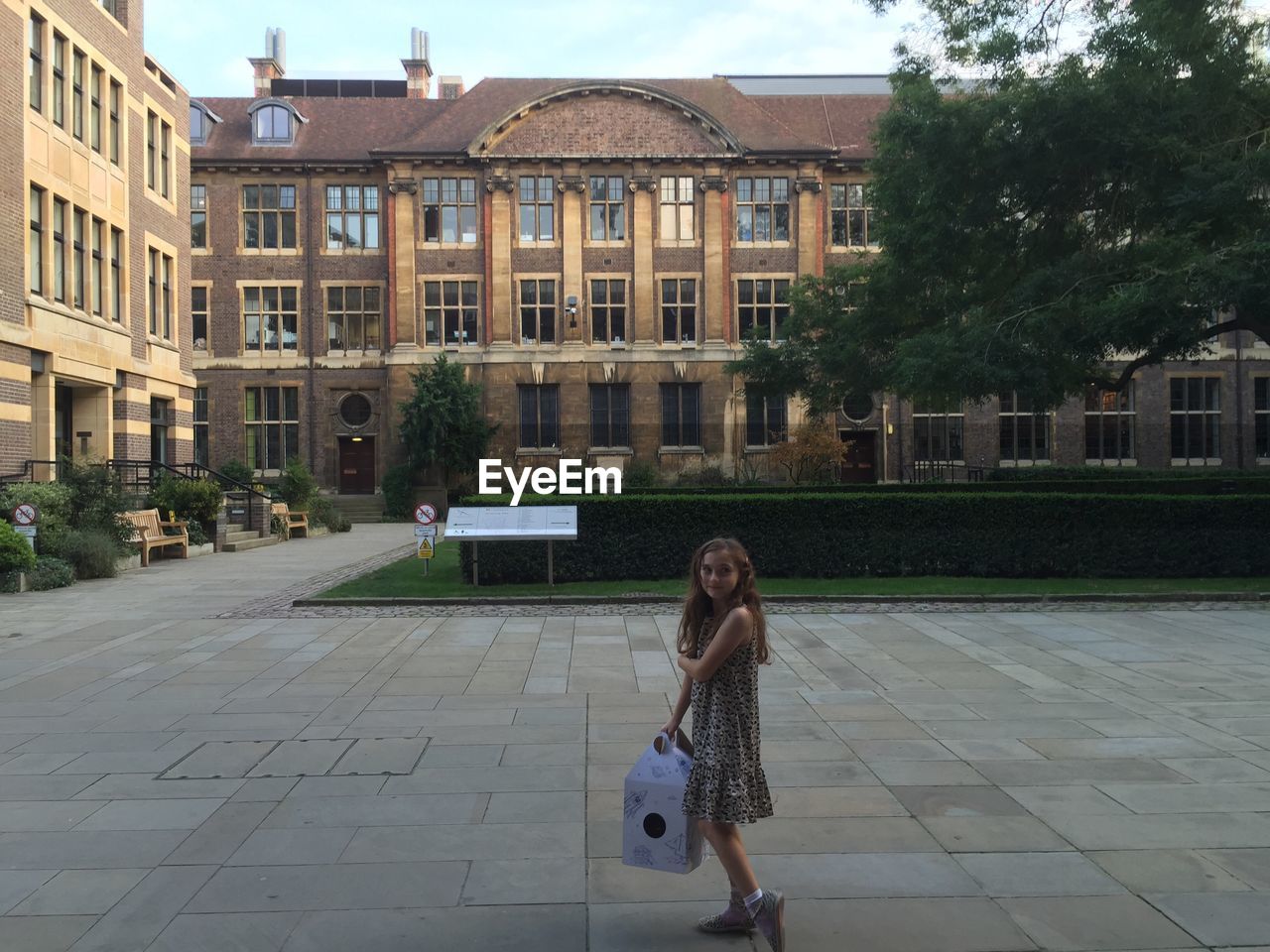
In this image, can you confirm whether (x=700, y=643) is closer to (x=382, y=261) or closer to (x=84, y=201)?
(x=84, y=201)

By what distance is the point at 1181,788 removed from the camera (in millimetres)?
5602

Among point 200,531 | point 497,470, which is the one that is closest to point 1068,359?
point 200,531

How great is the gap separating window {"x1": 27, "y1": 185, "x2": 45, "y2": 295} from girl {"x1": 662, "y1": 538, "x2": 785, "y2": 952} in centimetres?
2199

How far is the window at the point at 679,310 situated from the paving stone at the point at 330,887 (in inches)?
1422

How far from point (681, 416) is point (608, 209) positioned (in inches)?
328

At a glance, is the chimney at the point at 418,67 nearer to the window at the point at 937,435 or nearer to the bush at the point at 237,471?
the bush at the point at 237,471

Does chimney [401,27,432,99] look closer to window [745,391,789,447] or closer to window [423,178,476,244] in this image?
window [423,178,476,244]

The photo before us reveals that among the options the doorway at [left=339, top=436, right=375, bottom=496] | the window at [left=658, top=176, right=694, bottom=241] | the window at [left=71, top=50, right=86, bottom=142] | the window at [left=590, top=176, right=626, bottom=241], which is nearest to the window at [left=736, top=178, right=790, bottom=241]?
the window at [left=658, top=176, right=694, bottom=241]

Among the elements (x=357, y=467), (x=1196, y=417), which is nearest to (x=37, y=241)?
(x=357, y=467)

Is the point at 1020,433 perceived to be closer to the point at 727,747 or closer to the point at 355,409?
the point at 355,409

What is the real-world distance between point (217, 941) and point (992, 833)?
3.43m

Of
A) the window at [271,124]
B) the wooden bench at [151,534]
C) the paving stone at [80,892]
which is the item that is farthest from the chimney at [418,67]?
the paving stone at [80,892]

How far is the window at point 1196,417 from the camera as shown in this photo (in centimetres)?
4106

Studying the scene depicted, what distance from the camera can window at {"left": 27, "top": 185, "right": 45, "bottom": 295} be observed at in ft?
70.5
